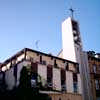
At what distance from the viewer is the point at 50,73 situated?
26.0m

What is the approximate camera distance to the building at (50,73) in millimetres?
24486

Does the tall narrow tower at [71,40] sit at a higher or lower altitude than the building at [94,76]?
higher

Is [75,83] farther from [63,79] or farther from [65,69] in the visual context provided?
[65,69]

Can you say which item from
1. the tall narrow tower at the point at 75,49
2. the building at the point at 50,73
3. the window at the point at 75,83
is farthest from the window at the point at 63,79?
the tall narrow tower at the point at 75,49

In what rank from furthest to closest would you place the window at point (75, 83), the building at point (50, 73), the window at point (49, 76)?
the window at point (75, 83) < the window at point (49, 76) < the building at point (50, 73)

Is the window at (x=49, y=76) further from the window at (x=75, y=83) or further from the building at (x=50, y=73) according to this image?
the window at (x=75, y=83)

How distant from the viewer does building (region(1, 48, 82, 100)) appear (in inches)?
964

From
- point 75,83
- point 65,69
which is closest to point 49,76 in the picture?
point 65,69

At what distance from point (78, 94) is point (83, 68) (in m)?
5.42

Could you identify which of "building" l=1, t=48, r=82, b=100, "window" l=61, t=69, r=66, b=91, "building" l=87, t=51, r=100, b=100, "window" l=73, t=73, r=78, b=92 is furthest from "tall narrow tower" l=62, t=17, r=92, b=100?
"window" l=61, t=69, r=66, b=91

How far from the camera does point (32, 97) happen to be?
2259 cm

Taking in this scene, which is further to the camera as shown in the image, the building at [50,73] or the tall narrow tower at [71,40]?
the tall narrow tower at [71,40]

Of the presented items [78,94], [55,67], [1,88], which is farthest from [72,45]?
[1,88]

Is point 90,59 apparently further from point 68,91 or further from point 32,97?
point 32,97
